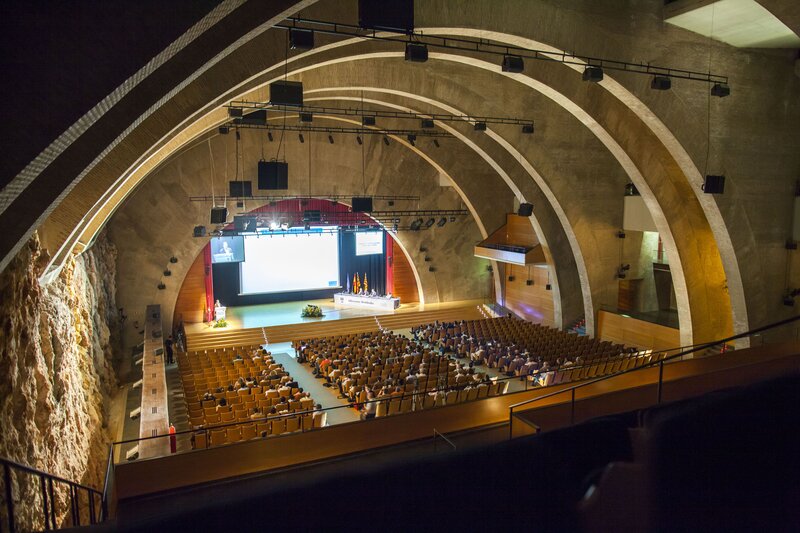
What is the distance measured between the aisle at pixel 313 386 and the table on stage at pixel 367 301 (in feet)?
19.7

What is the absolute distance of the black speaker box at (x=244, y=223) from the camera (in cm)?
2238

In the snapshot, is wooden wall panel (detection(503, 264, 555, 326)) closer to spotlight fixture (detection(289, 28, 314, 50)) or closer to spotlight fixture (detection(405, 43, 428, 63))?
spotlight fixture (detection(405, 43, 428, 63))

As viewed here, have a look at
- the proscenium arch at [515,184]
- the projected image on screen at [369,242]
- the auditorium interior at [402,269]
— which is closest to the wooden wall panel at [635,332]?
the auditorium interior at [402,269]

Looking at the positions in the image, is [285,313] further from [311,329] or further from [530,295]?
[530,295]

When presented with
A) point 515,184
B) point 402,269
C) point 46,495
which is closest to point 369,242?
point 402,269

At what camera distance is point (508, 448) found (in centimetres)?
85

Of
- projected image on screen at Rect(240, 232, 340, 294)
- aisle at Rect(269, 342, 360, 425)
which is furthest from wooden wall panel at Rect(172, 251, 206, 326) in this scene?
aisle at Rect(269, 342, 360, 425)

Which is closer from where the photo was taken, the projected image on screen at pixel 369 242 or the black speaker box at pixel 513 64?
the black speaker box at pixel 513 64

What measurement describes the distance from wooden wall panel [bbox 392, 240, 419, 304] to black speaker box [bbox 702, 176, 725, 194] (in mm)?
18682

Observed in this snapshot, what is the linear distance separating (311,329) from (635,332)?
45.1 feet

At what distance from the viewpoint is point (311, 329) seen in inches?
968

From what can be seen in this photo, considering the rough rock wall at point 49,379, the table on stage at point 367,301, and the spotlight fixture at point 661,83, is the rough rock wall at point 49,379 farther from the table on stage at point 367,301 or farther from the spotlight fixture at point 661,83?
the table on stage at point 367,301

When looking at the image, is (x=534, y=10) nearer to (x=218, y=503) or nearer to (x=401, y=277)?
(x=218, y=503)

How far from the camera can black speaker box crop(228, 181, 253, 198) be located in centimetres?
2312
